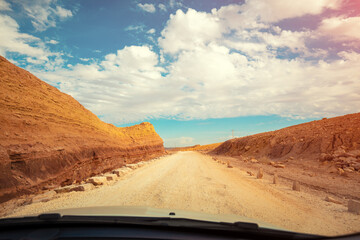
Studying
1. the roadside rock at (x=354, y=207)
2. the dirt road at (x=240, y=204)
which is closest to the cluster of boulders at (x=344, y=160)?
the dirt road at (x=240, y=204)

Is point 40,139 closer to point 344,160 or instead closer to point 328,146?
point 344,160

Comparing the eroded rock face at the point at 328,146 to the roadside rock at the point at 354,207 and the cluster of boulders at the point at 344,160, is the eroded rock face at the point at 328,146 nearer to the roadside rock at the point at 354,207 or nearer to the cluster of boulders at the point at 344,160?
the cluster of boulders at the point at 344,160

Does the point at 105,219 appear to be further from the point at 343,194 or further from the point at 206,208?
the point at 343,194

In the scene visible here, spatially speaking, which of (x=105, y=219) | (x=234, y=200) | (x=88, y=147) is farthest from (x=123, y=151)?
(x=105, y=219)

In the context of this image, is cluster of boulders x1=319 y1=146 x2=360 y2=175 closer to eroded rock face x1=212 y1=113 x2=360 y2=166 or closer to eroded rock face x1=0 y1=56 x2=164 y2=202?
eroded rock face x1=212 y1=113 x2=360 y2=166

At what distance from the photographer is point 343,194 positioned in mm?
8156

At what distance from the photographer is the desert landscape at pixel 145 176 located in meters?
5.86

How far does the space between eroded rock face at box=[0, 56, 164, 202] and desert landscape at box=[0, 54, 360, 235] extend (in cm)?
7

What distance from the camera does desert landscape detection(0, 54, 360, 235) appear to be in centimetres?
586

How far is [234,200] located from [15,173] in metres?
11.6

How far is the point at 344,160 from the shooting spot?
14781mm

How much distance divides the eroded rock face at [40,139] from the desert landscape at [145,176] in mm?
69

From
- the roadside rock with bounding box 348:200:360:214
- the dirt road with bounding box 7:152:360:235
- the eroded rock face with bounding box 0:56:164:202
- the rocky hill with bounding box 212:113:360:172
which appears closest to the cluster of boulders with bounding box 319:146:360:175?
the rocky hill with bounding box 212:113:360:172

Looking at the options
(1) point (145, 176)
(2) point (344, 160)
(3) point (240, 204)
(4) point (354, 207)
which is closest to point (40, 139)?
(1) point (145, 176)
